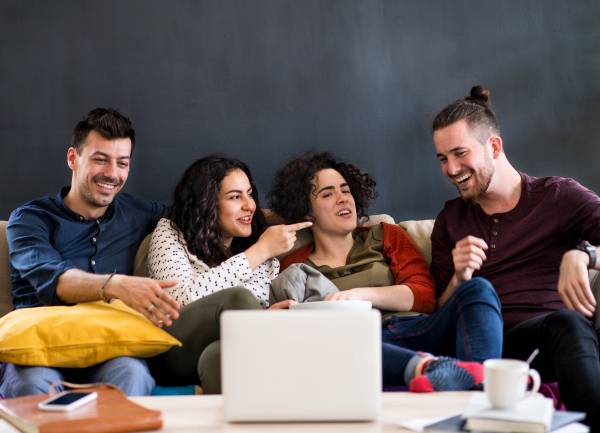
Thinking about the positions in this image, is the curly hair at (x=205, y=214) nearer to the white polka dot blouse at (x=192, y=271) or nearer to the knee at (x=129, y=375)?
the white polka dot blouse at (x=192, y=271)

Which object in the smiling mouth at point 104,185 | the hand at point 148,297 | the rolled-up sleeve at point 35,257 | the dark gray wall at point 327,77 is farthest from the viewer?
the dark gray wall at point 327,77

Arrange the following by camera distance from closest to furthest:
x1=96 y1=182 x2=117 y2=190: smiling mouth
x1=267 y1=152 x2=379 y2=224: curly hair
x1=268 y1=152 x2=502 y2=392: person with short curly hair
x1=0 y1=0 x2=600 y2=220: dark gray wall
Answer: x1=268 y1=152 x2=502 y2=392: person with short curly hair < x1=96 y1=182 x2=117 y2=190: smiling mouth < x1=267 y1=152 x2=379 y2=224: curly hair < x1=0 y1=0 x2=600 y2=220: dark gray wall

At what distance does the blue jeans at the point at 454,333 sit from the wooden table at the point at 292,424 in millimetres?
241

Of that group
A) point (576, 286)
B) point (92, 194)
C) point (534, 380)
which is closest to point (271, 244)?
point (92, 194)

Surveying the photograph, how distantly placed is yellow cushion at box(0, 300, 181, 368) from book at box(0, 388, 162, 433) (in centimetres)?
54

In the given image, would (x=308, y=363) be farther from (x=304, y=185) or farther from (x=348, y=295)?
(x=304, y=185)

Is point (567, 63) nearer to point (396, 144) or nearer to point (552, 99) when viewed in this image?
point (552, 99)

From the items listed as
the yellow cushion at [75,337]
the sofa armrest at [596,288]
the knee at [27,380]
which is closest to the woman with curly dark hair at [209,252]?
the yellow cushion at [75,337]

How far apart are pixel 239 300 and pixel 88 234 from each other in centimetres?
83

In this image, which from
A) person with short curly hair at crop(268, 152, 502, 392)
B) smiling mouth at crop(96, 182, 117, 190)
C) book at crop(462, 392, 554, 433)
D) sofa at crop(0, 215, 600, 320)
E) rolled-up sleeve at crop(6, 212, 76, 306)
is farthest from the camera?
smiling mouth at crop(96, 182, 117, 190)

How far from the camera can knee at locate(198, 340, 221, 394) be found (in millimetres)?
1510

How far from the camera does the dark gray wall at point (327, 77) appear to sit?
2670 mm

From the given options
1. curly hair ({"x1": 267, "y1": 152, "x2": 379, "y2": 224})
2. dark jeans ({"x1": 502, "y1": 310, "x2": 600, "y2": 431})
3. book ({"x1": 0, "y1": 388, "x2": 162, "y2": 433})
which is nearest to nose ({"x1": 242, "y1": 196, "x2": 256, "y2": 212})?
curly hair ({"x1": 267, "y1": 152, "x2": 379, "y2": 224})

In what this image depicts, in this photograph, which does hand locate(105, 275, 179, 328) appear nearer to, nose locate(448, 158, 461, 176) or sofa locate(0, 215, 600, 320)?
sofa locate(0, 215, 600, 320)
